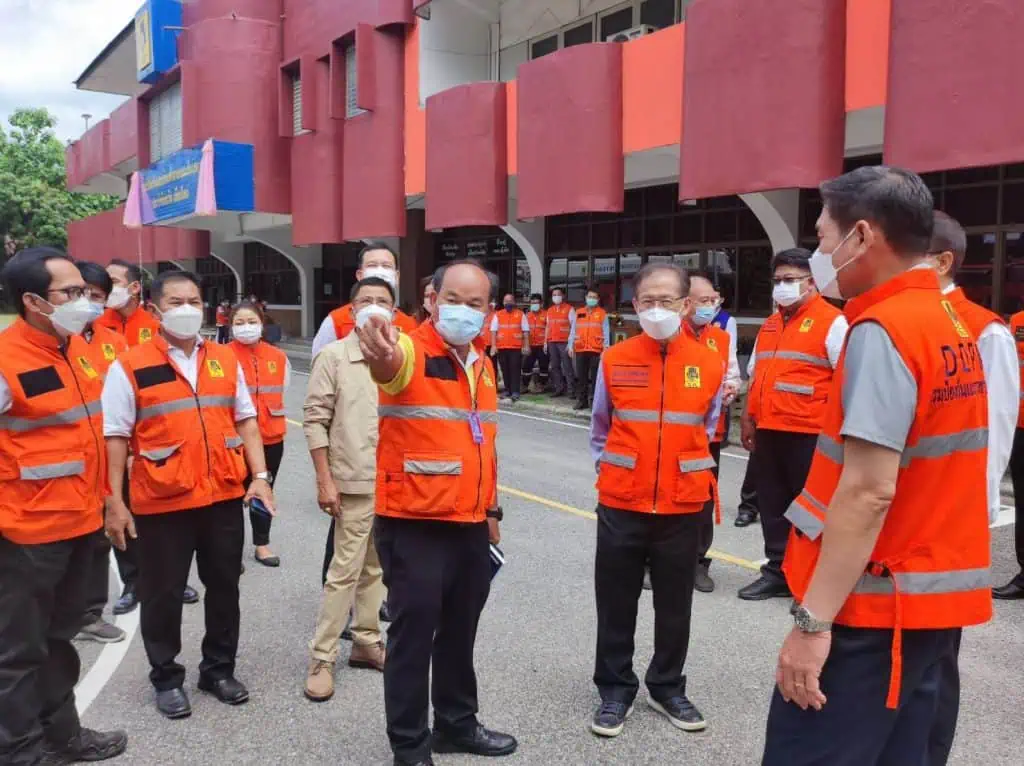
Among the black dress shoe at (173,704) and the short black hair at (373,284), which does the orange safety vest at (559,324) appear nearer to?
the short black hair at (373,284)

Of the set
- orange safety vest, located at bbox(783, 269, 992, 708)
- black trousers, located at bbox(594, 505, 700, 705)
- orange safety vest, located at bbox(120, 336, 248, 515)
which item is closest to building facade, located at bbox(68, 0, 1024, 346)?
black trousers, located at bbox(594, 505, 700, 705)

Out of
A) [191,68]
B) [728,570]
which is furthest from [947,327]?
[191,68]

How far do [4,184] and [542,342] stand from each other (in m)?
49.1

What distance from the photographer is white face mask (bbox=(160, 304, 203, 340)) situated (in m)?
3.69

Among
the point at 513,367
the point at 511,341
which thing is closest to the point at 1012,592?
the point at 511,341

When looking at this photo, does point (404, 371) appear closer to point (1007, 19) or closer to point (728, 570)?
point (728, 570)

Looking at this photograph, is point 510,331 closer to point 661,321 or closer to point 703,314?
point 703,314

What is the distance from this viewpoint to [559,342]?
15000mm

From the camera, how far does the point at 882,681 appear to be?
191 cm

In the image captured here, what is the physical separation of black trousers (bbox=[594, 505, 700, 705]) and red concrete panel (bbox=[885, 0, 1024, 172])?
6884 mm

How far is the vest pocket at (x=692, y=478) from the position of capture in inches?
138

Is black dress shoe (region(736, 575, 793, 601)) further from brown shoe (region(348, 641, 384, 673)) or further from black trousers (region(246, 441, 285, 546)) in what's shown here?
black trousers (region(246, 441, 285, 546))

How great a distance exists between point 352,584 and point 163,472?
1.05 metres

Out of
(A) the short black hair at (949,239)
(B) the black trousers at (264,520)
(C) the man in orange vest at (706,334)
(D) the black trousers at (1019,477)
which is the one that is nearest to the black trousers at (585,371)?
(C) the man in orange vest at (706,334)
